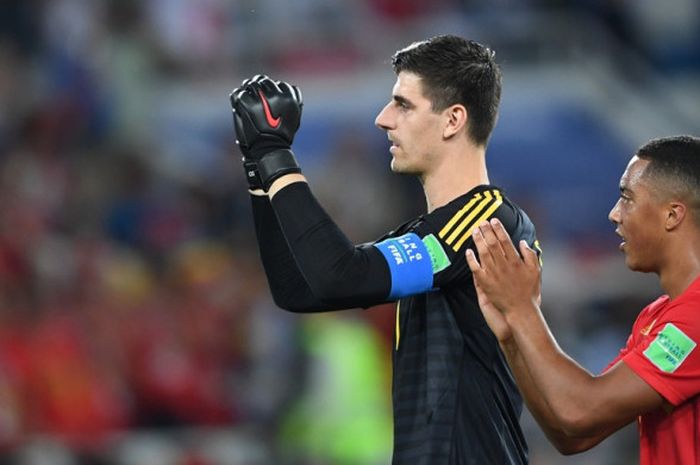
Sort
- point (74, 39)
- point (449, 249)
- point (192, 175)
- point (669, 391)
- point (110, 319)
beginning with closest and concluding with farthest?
point (669, 391) < point (449, 249) < point (110, 319) < point (192, 175) < point (74, 39)

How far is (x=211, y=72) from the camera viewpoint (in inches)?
472

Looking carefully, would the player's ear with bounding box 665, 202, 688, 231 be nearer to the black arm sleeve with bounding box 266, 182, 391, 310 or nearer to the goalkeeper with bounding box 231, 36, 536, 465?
the goalkeeper with bounding box 231, 36, 536, 465

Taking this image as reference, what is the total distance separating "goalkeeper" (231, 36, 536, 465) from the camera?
12.3 feet

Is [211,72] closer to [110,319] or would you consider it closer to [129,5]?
[129,5]

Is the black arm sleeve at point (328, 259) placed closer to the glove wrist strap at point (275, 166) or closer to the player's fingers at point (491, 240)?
the glove wrist strap at point (275, 166)

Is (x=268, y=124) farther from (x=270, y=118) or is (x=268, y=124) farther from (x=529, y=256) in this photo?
(x=529, y=256)

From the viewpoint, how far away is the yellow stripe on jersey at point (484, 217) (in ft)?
12.7

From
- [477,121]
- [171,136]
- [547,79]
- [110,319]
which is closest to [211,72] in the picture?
[171,136]

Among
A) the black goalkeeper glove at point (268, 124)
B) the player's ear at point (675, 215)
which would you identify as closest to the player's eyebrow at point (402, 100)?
the black goalkeeper glove at point (268, 124)

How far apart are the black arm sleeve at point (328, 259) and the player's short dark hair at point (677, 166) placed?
757 mm

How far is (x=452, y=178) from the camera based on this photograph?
159 inches

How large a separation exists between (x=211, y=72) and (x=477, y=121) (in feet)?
26.6

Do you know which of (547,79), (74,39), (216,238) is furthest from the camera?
(547,79)

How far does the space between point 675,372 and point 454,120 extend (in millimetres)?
945
